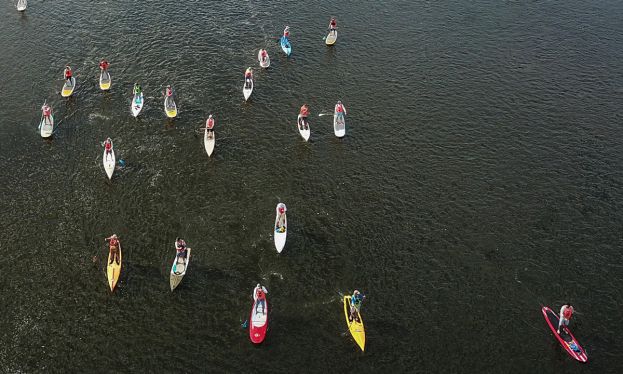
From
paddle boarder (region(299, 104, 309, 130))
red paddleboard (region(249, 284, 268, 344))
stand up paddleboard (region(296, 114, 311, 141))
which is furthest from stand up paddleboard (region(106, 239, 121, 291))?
paddle boarder (region(299, 104, 309, 130))

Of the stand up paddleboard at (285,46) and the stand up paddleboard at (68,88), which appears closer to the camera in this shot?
the stand up paddleboard at (68,88)

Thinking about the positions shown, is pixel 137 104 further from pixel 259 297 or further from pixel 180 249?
pixel 259 297

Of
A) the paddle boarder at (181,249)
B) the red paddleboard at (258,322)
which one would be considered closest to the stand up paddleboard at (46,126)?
the paddle boarder at (181,249)

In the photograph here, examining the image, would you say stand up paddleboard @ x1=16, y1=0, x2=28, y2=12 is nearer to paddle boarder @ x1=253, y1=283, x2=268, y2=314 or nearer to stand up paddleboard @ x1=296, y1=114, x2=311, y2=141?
stand up paddleboard @ x1=296, y1=114, x2=311, y2=141

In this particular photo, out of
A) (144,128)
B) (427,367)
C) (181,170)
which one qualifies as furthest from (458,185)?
(144,128)

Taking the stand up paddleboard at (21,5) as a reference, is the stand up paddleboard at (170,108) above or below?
below

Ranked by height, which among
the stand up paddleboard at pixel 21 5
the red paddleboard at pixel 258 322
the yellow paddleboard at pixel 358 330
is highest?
the stand up paddleboard at pixel 21 5

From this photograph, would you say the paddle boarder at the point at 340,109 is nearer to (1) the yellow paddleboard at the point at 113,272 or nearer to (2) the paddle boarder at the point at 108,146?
Answer: (2) the paddle boarder at the point at 108,146

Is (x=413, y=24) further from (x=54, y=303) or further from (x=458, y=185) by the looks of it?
(x=54, y=303)
